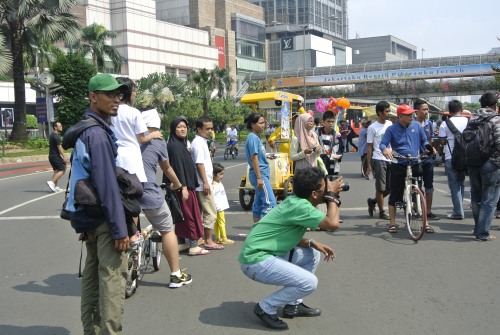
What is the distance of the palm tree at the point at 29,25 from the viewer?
25766 millimetres

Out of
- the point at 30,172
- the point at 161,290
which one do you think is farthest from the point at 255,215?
the point at 30,172

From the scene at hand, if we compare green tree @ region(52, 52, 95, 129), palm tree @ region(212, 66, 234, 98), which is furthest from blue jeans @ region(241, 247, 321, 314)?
palm tree @ region(212, 66, 234, 98)

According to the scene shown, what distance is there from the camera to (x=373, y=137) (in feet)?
29.4

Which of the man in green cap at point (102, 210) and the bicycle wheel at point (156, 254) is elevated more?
the man in green cap at point (102, 210)

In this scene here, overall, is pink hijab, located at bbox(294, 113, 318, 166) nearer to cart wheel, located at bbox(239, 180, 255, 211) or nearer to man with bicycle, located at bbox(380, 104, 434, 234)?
man with bicycle, located at bbox(380, 104, 434, 234)

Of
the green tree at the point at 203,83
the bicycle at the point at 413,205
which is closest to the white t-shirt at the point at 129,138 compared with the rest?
the bicycle at the point at 413,205

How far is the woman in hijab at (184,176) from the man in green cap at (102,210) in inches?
100

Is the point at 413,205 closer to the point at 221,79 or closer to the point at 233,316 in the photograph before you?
the point at 233,316

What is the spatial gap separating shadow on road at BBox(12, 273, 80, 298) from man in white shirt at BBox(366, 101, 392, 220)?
4.90 m

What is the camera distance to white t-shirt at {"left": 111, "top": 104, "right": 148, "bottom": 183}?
14.9 ft

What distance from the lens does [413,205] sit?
7285mm

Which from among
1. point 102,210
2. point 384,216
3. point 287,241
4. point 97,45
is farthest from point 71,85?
point 102,210

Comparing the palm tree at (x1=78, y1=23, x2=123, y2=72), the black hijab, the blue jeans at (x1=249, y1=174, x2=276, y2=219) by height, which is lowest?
the blue jeans at (x1=249, y1=174, x2=276, y2=219)

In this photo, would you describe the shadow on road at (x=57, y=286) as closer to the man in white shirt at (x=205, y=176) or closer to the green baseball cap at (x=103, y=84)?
the man in white shirt at (x=205, y=176)
